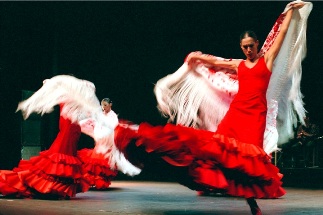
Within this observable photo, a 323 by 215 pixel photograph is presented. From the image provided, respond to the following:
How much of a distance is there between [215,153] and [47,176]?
2.57m

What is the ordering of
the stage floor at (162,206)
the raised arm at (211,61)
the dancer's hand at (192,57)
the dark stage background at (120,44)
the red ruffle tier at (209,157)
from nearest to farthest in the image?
1. the red ruffle tier at (209,157)
2. the raised arm at (211,61)
3. the dancer's hand at (192,57)
4. the stage floor at (162,206)
5. the dark stage background at (120,44)

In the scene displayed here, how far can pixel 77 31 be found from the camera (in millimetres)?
9477

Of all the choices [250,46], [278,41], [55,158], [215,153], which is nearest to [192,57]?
[250,46]

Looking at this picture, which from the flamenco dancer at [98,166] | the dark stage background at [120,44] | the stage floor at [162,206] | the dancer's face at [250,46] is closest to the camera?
the dancer's face at [250,46]

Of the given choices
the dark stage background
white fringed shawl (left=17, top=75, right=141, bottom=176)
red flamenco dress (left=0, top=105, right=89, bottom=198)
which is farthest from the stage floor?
the dark stage background

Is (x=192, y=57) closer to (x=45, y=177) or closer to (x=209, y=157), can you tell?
(x=209, y=157)

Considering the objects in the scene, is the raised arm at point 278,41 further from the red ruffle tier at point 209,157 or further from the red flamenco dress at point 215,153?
the red ruffle tier at point 209,157

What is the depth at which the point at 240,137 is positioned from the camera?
3.82 meters

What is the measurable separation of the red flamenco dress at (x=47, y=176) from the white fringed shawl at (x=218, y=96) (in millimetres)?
1767

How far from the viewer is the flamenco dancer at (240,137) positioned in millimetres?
3613

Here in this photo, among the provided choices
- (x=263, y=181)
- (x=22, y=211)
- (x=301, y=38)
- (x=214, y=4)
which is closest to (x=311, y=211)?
(x=263, y=181)

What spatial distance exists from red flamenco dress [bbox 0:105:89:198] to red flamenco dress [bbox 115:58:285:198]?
218 centimetres

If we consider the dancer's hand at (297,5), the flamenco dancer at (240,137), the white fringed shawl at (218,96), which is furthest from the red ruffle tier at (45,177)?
the dancer's hand at (297,5)

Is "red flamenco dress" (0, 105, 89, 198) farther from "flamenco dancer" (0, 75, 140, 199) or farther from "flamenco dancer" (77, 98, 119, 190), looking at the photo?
"flamenco dancer" (77, 98, 119, 190)
